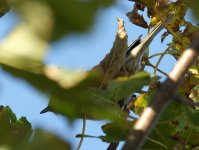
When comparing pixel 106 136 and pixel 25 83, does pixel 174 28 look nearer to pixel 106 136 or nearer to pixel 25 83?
pixel 106 136

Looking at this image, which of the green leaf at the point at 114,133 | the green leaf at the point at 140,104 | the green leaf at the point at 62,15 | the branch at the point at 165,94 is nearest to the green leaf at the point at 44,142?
the green leaf at the point at 62,15

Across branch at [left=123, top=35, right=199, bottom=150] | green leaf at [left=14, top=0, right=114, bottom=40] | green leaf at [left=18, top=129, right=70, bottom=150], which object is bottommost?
green leaf at [left=18, top=129, right=70, bottom=150]

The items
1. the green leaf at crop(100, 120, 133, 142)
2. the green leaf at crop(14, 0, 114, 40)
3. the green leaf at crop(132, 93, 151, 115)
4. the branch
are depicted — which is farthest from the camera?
the green leaf at crop(132, 93, 151, 115)

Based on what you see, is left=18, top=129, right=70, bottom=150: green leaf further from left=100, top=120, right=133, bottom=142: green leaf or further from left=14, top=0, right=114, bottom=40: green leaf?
left=100, top=120, right=133, bottom=142: green leaf

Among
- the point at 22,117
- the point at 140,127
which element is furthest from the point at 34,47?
the point at 22,117

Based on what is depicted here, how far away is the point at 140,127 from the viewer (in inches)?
22.2

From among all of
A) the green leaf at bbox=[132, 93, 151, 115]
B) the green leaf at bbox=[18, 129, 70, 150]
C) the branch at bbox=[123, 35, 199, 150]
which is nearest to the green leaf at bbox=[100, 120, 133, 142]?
the green leaf at bbox=[132, 93, 151, 115]

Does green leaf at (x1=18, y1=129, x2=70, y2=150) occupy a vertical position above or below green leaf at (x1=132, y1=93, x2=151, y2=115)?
below

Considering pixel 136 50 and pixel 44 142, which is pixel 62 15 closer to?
pixel 44 142

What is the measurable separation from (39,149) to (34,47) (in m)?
0.08

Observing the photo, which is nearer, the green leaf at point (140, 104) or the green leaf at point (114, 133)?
the green leaf at point (114, 133)

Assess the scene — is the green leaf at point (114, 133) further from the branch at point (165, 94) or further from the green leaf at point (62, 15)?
the green leaf at point (62, 15)

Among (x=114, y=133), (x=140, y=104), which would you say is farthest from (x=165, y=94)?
(x=140, y=104)

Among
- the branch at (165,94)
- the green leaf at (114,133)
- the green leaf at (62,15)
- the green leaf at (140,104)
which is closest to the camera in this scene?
the green leaf at (62,15)
